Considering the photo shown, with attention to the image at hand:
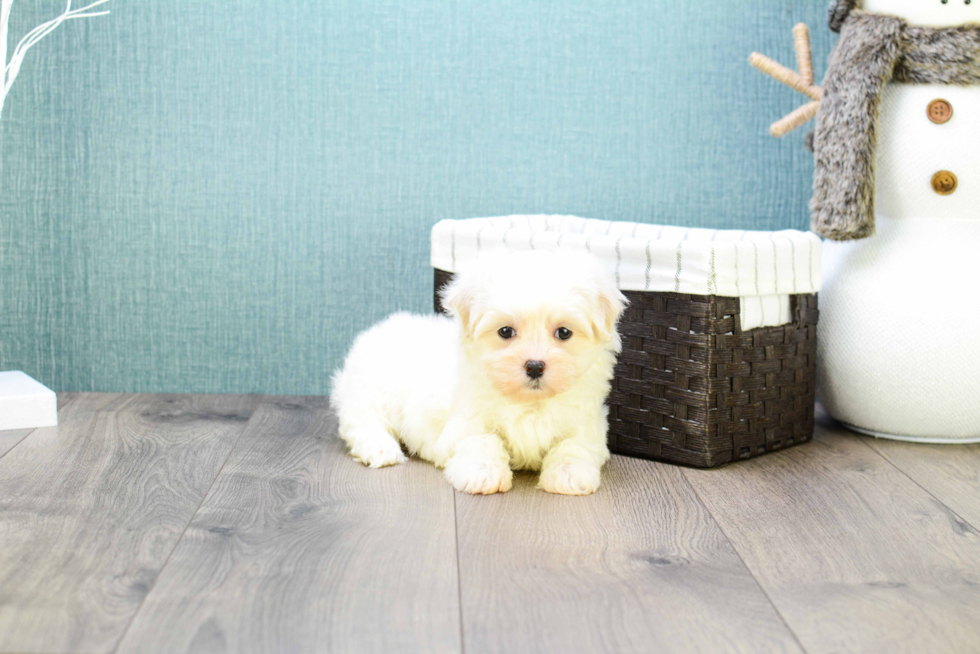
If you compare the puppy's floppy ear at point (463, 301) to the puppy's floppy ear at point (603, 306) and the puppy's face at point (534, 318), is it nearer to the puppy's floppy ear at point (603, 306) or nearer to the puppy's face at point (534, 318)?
the puppy's face at point (534, 318)

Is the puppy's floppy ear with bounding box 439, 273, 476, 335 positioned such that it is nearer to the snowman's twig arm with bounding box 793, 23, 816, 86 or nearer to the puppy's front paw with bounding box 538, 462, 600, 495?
the puppy's front paw with bounding box 538, 462, 600, 495

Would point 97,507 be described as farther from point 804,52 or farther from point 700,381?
point 804,52

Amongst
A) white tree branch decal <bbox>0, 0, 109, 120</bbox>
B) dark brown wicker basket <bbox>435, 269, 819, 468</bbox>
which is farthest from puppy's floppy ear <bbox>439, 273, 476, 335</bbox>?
white tree branch decal <bbox>0, 0, 109, 120</bbox>

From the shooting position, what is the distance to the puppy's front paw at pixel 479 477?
68.7 inches

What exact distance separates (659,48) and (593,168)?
38cm

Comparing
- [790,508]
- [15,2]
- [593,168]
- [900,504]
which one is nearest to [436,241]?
[593,168]

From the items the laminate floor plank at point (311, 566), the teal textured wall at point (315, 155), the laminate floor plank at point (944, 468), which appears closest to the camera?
the laminate floor plank at point (311, 566)

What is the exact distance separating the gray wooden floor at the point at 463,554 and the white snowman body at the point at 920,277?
127 mm

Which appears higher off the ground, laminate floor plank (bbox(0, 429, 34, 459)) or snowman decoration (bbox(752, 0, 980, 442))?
snowman decoration (bbox(752, 0, 980, 442))

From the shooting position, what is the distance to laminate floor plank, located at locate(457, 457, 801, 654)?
3.89ft

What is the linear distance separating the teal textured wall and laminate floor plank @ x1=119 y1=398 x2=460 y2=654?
30.5 inches

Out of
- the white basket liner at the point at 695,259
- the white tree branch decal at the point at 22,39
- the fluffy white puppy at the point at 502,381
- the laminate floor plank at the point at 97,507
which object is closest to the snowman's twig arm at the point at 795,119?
the white basket liner at the point at 695,259

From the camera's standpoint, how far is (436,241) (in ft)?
7.48

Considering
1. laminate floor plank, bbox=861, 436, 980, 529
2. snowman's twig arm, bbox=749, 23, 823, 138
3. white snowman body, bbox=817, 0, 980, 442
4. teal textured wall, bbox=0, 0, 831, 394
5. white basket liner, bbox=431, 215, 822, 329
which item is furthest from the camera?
teal textured wall, bbox=0, 0, 831, 394
